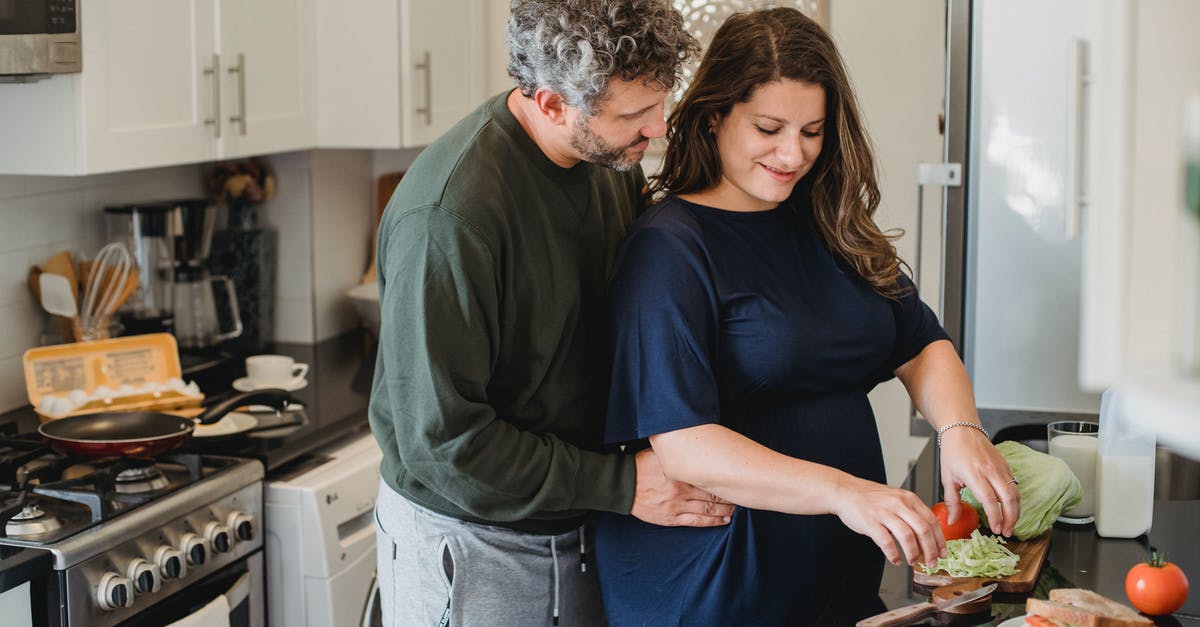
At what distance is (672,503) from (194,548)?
104cm

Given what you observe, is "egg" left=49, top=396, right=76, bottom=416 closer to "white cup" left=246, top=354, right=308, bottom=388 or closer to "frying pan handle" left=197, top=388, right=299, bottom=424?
"frying pan handle" left=197, top=388, right=299, bottom=424

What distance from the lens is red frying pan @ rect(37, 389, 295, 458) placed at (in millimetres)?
2342

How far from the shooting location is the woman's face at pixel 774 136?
5.47 ft

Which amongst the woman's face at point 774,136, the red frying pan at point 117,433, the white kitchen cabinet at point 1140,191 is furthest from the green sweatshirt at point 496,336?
the white kitchen cabinet at point 1140,191

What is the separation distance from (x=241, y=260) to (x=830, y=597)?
221 centimetres

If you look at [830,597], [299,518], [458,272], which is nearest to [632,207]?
[458,272]

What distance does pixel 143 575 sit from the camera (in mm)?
2148

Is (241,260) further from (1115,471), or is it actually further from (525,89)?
(1115,471)

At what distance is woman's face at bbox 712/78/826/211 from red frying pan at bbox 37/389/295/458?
129 cm

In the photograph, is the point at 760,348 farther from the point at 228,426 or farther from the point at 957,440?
the point at 228,426

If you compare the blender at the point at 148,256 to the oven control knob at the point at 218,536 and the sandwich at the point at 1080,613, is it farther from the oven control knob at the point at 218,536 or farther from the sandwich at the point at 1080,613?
the sandwich at the point at 1080,613

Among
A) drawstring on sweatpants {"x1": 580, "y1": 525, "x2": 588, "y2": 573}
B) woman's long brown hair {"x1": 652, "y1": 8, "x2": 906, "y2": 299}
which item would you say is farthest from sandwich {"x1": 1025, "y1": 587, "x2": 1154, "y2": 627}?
drawstring on sweatpants {"x1": 580, "y1": 525, "x2": 588, "y2": 573}

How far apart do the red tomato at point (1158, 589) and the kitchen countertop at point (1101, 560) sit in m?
0.02

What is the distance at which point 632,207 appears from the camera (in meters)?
1.97
